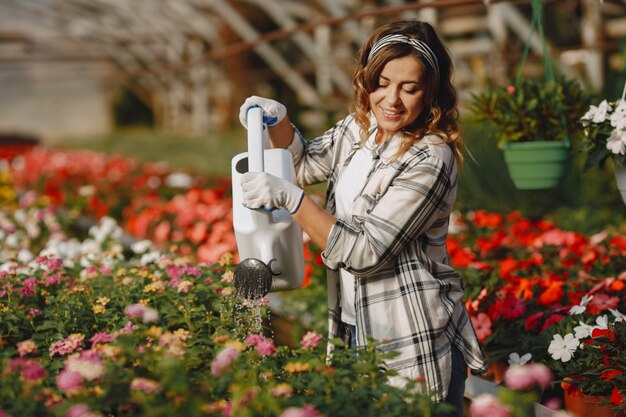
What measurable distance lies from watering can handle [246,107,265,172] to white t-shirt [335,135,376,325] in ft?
0.74

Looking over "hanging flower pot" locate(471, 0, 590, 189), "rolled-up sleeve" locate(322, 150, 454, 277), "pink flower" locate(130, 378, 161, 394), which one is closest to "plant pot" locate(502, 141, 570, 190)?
"hanging flower pot" locate(471, 0, 590, 189)

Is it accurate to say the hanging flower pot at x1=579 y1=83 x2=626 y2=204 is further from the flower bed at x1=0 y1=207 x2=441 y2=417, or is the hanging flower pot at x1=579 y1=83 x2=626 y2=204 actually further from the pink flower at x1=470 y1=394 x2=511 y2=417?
the pink flower at x1=470 y1=394 x2=511 y2=417

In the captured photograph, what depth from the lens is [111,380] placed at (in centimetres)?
124

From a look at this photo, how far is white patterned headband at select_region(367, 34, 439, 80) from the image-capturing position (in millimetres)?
1564

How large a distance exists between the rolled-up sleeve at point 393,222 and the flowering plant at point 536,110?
38.3 inches

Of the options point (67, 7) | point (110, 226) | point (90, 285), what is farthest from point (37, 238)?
point (67, 7)

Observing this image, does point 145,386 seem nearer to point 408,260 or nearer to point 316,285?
point 408,260

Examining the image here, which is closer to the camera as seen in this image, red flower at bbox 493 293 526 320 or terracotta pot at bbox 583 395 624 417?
terracotta pot at bbox 583 395 624 417

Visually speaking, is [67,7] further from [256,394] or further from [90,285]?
[256,394]

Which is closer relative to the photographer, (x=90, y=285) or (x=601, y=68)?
(x=90, y=285)

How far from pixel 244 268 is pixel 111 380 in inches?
15.0

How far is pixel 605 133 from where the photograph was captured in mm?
2084

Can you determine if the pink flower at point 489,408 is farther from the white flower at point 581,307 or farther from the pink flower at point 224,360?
the white flower at point 581,307

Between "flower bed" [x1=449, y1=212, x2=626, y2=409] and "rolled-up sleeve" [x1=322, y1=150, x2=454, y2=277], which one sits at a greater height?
"rolled-up sleeve" [x1=322, y1=150, x2=454, y2=277]
